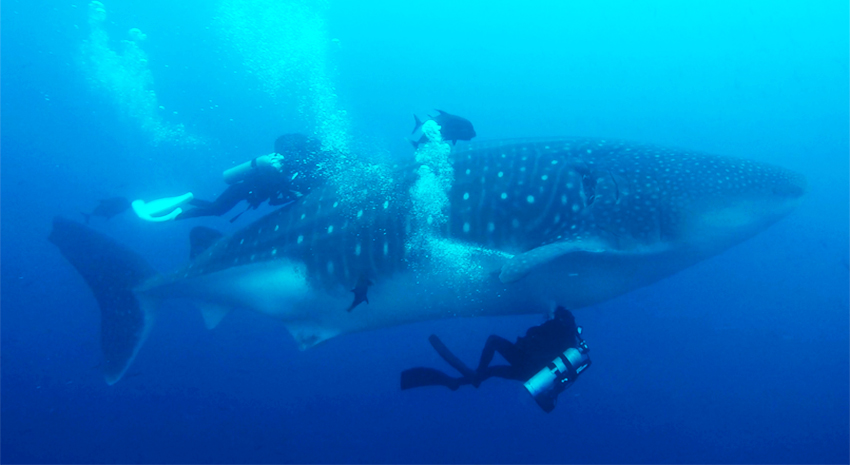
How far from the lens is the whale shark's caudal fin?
20.3ft

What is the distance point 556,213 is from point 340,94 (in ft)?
112

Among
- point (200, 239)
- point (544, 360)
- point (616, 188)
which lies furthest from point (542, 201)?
point (200, 239)

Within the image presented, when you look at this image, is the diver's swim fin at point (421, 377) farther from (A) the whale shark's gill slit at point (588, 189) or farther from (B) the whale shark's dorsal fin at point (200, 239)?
(B) the whale shark's dorsal fin at point (200, 239)

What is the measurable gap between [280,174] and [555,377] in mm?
4448

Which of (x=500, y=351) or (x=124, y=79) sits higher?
(x=124, y=79)

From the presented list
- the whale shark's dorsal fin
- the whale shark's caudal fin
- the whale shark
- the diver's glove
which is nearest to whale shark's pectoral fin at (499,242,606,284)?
the whale shark

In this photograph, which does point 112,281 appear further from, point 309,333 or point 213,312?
point 309,333

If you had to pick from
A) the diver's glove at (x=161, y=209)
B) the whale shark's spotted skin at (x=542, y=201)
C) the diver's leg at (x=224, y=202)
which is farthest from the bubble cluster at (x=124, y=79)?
the whale shark's spotted skin at (x=542, y=201)

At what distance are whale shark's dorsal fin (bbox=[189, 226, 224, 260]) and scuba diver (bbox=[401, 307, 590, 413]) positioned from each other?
4087 millimetres

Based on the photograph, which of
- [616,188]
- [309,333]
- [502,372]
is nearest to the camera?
[616,188]

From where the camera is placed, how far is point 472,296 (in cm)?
465

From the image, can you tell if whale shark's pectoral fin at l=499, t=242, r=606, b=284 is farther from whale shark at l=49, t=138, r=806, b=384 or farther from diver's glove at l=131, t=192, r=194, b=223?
diver's glove at l=131, t=192, r=194, b=223

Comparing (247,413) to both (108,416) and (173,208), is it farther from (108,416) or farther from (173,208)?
(173,208)

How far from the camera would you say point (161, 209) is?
7.16 m
